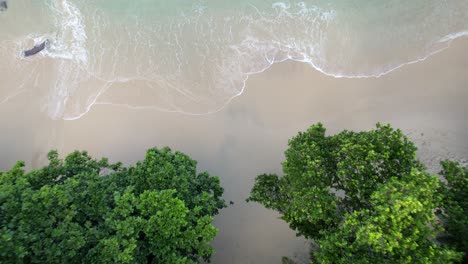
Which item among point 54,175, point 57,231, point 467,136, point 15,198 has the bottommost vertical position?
point 57,231

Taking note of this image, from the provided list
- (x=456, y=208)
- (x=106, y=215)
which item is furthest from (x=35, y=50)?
(x=456, y=208)

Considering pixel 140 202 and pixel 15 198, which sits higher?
pixel 140 202

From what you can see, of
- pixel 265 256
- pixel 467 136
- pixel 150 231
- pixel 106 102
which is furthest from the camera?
pixel 106 102

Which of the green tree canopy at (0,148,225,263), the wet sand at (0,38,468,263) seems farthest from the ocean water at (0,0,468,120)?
the green tree canopy at (0,148,225,263)

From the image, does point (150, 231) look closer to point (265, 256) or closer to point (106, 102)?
point (265, 256)

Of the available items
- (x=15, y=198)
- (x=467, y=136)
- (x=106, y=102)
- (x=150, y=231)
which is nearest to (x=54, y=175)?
(x=15, y=198)

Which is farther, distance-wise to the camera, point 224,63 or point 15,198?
point 224,63
